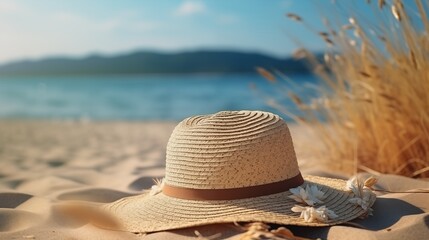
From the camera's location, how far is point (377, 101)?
3.31 metres

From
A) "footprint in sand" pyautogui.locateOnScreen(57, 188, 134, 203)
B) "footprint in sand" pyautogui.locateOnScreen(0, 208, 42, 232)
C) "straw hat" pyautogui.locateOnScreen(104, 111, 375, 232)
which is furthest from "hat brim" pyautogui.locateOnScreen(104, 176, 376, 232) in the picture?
"footprint in sand" pyautogui.locateOnScreen(57, 188, 134, 203)

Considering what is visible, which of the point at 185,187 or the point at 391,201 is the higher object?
the point at 185,187

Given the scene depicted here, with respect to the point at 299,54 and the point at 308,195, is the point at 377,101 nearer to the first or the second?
the point at 299,54

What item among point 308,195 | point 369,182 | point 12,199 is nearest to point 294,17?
point 369,182

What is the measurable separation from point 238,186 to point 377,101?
148 cm

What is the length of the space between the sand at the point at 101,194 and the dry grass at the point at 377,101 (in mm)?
268

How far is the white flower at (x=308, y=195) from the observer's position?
2.16m

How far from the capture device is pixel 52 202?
2791mm

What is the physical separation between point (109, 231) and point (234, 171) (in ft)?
1.94

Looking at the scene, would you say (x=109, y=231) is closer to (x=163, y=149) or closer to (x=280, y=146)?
(x=280, y=146)

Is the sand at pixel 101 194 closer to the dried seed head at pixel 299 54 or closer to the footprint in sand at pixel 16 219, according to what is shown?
the footprint in sand at pixel 16 219

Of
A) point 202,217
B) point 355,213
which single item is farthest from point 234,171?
point 355,213

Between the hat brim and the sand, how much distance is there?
0.05 metres

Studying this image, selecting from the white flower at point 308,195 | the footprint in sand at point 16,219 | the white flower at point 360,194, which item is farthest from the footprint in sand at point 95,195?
the white flower at point 360,194
